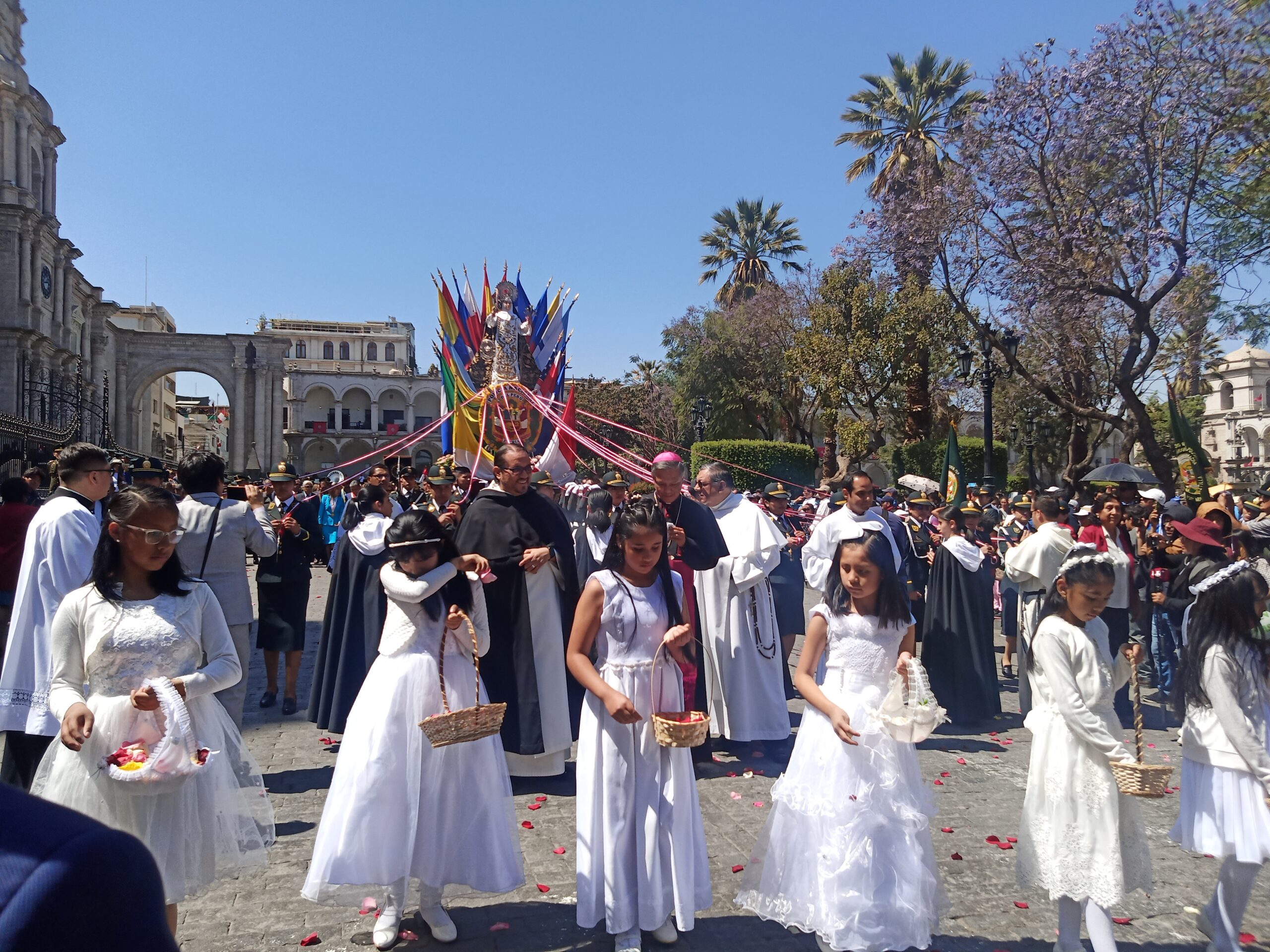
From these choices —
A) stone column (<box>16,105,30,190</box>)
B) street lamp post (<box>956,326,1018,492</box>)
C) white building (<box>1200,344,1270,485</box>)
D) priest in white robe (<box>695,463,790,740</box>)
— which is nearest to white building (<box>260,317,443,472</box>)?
stone column (<box>16,105,30,190</box>)

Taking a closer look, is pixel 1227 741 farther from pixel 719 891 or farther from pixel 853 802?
pixel 719 891

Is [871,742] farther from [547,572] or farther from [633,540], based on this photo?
[547,572]

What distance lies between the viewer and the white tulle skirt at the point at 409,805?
3600 mm

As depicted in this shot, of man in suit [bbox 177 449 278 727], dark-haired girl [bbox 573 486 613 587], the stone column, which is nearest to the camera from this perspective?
Answer: man in suit [bbox 177 449 278 727]

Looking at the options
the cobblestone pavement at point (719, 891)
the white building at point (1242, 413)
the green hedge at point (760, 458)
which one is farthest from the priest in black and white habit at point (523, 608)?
the white building at point (1242, 413)

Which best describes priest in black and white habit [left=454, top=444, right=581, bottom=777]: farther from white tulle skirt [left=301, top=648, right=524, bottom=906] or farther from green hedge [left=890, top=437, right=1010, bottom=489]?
green hedge [left=890, top=437, right=1010, bottom=489]

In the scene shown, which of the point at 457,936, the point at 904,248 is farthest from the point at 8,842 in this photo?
the point at 904,248

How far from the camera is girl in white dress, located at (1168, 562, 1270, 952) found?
11.4 ft

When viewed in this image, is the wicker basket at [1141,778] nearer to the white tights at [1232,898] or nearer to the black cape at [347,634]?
the white tights at [1232,898]

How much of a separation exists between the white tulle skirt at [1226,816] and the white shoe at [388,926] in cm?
321

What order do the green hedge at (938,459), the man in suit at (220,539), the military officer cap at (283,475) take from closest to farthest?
the man in suit at (220,539) < the military officer cap at (283,475) < the green hedge at (938,459)

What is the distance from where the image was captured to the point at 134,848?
91cm

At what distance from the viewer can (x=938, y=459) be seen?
29.2 m

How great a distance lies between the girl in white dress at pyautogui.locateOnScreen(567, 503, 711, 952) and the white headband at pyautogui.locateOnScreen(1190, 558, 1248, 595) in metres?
2.16
